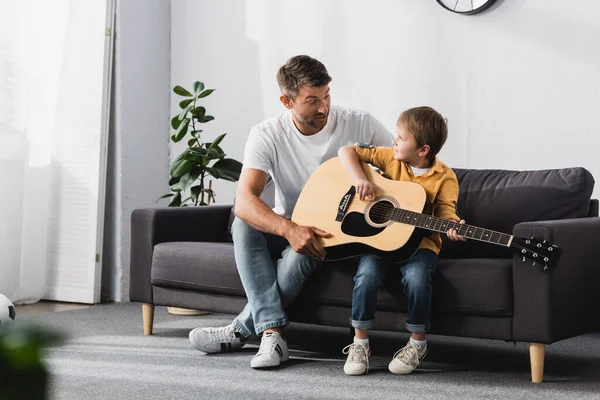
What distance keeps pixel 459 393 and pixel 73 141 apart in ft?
8.16

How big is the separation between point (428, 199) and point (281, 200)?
54 cm

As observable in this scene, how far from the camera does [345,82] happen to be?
142 inches

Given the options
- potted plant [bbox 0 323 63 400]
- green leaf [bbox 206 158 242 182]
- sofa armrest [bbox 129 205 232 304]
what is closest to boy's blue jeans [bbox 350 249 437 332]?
sofa armrest [bbox 129 205 232 304]

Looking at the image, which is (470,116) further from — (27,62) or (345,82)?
(27,62)

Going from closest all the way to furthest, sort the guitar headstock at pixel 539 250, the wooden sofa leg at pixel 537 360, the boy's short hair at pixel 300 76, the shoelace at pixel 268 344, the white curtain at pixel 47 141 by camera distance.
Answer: the guitar headstock at pixel 539 250
the wooden sofa leg at pixel 537 360
the shoelace at pixel 268 344
the boy's short hair at pixel 300 76
the white curtain at pixel 47 141

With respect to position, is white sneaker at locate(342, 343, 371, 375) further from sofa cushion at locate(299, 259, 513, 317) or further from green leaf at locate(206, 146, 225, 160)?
green leaf at locate(206, 146, 225, 160)

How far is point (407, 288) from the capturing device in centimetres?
220

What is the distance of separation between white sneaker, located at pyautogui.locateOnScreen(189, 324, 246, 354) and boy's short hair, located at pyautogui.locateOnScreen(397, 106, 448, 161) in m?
0.89

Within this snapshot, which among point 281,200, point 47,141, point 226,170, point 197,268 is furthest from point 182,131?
point 281,200

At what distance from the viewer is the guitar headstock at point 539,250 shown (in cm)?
201

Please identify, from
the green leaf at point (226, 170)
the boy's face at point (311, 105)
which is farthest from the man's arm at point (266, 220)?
the green leaf at point (226, 170)

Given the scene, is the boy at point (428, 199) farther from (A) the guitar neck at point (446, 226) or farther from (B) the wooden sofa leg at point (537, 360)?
(B) the wooden sofa leg at point (537, 360)

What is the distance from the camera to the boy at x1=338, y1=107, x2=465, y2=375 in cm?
219

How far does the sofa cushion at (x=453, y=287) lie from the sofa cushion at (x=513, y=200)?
0.96 feet
